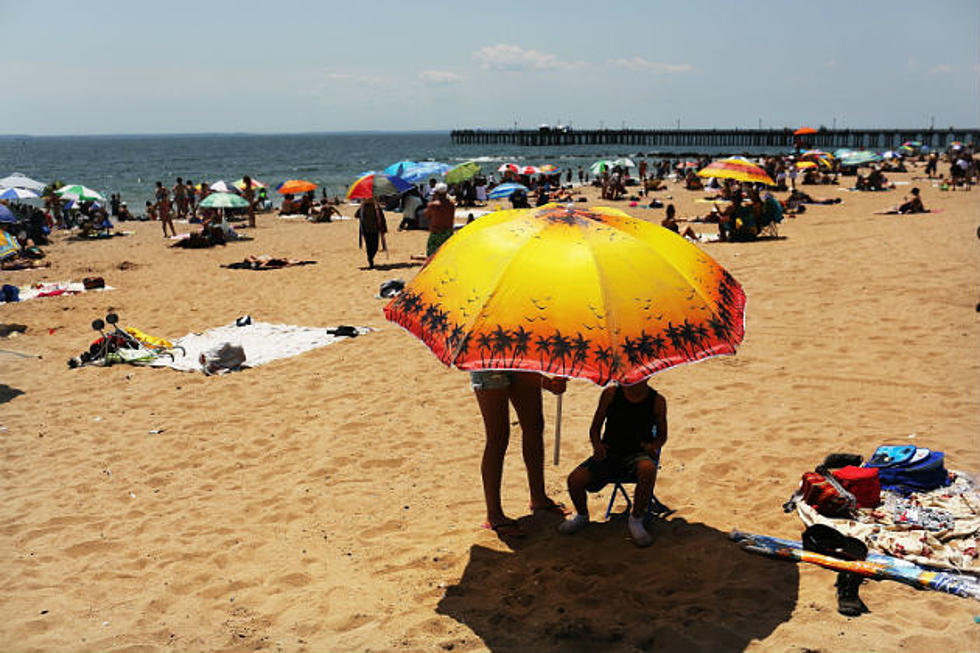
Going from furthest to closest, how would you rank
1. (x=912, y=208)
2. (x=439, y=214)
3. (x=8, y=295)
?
(x=912, y=208) → (x=8, y=295) → (x=439, y=214)

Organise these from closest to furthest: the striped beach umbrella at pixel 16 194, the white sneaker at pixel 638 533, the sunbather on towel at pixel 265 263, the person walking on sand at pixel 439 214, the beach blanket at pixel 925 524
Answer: the beach blanket at pixel 925 524 → the white sneaker at pixel 638 533 → the person walking on sand at pixel 439 214 → the sunbather on towel at pixel 265 263 → the striped beach umbrella at pixel 16 194

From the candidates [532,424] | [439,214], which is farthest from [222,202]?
[532,424]

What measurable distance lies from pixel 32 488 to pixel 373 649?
3494mm

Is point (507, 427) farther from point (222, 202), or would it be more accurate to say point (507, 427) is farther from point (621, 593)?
point (222, 202)

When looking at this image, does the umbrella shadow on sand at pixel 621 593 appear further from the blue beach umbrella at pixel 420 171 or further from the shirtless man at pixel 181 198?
the shirtless man at pixel 181 198

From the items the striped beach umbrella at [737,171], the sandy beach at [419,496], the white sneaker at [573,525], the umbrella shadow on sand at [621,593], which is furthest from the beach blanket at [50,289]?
the striped beach umbrella at [737,171]

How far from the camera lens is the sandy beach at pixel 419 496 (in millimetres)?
3414

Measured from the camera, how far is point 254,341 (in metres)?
8.91

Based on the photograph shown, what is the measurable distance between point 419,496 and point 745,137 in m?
118

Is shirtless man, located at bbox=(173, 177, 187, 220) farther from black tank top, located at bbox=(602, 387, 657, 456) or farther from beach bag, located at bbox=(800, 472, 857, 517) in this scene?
beach bag, located at bbox=(800, 472, 857, 517)

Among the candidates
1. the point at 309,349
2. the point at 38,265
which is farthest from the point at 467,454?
the point at 38,265

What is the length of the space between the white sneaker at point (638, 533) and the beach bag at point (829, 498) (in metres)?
1.07

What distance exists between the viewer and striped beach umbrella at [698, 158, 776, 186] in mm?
14445

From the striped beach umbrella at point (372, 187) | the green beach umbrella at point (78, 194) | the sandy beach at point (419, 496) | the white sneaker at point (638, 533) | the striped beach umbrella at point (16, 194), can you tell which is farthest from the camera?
the green beach umbrella at point (78, 194)
